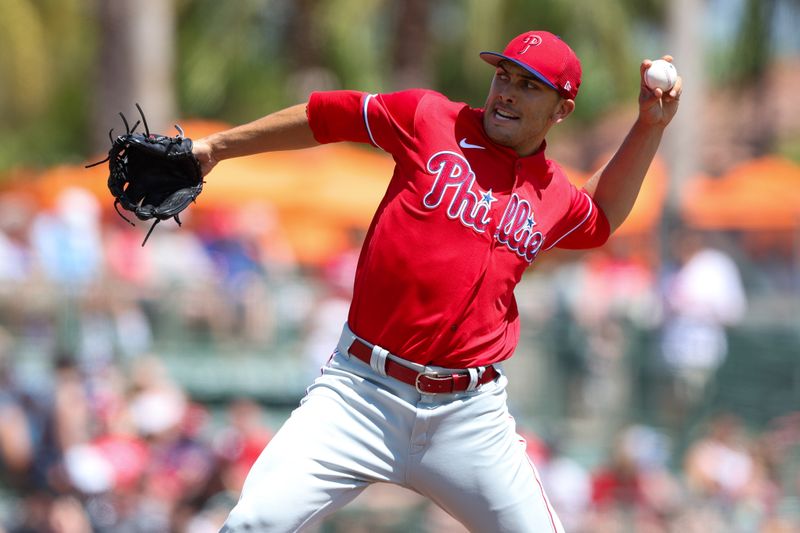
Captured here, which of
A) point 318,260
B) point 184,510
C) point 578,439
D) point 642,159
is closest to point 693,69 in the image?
point 318,260

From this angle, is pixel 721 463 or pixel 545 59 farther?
pixel 721 463

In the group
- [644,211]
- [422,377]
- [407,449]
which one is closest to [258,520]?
[407,449]

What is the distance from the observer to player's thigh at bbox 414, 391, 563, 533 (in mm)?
3631

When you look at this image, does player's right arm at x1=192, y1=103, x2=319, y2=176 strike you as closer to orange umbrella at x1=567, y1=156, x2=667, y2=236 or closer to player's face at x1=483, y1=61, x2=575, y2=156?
player's face at x1=483, y1=61, x2=575, y2=156

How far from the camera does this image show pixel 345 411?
3637 mm

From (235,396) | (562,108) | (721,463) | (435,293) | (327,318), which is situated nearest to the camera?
(435,293)

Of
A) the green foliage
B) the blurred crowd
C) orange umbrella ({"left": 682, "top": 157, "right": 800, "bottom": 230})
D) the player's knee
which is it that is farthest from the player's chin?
the green foliage

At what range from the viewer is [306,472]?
3.50 metres

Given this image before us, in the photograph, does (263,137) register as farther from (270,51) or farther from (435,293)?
(270,51)

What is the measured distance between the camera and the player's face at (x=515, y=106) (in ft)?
12.0

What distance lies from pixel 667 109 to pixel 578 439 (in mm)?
Answer: 6270

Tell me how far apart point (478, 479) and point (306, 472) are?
52 centimetres

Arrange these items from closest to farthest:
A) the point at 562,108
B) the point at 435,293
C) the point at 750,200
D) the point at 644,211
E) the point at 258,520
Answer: the point at 258,520 → the point at 435,293 → the point at 562,108 → the point at 644,211 → the point at 750,200

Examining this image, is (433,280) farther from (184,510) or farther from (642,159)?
(184,510)
